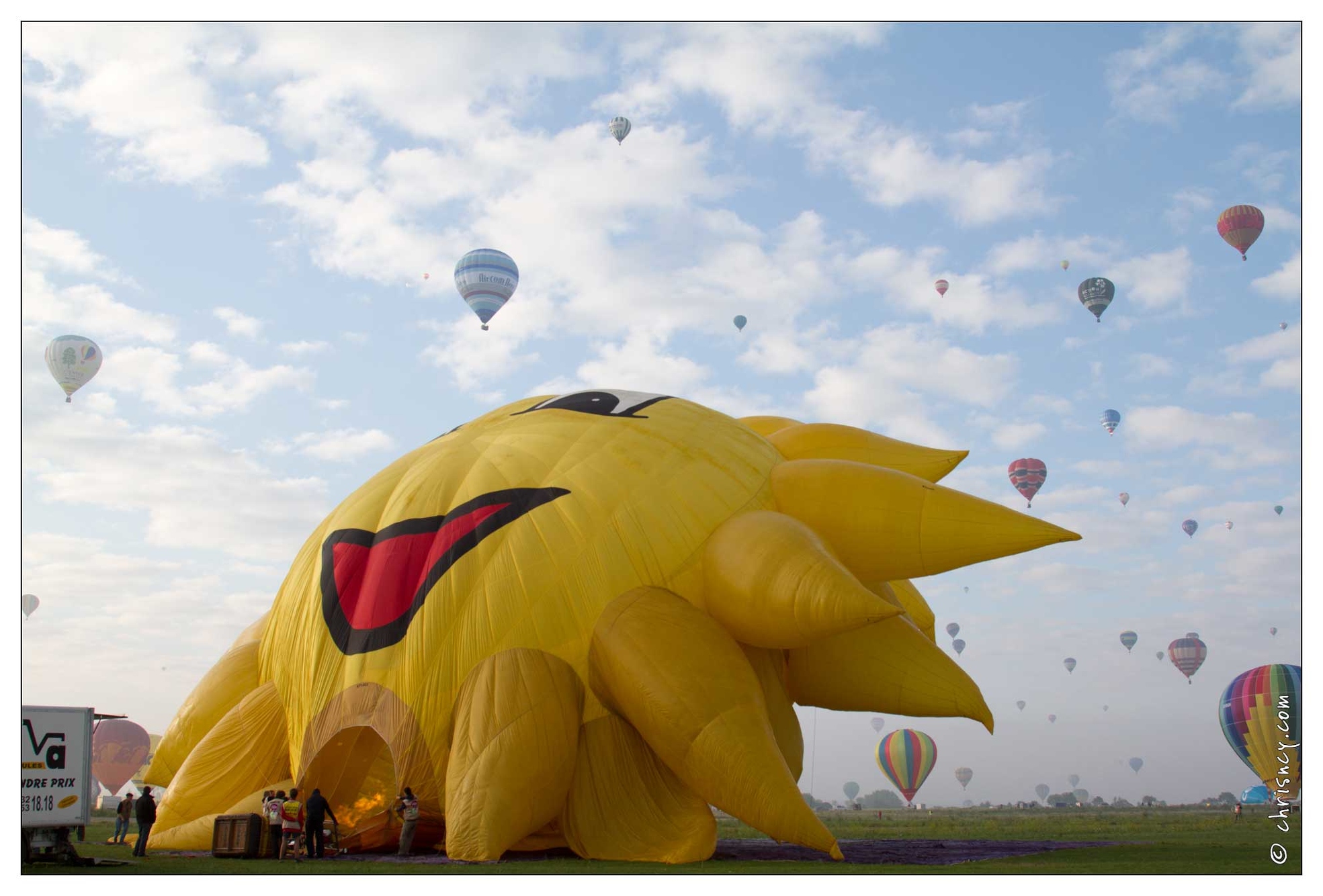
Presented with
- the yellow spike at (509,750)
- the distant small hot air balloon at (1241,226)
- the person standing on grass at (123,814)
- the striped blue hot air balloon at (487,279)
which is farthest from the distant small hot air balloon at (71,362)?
the distant small hot air balloon at (1241,226)

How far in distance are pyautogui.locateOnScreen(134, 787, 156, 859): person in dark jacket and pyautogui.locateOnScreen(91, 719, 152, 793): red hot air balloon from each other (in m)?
36.9

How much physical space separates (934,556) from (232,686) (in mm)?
10039

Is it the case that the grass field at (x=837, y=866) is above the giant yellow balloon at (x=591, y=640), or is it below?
below

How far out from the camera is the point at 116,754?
1902 inches

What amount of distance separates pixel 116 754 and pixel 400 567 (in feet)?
135

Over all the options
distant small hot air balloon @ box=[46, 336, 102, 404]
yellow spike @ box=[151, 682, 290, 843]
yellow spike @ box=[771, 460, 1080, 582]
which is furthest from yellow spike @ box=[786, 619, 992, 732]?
distant small hot air balloon @ box=[46, 336, 102, 404]

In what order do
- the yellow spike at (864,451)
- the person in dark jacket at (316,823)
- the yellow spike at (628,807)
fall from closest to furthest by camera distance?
the yellow spike at (628,807), the person in dark jacket at (316,823), the yellow spike at (864,451)

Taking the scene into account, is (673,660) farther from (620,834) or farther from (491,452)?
(491,452)

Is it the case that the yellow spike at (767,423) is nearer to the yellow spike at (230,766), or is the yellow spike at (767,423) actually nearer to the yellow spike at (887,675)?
the yellow spike at (887,675)

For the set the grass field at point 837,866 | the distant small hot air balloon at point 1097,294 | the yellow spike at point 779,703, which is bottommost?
the grass field at point 837,866

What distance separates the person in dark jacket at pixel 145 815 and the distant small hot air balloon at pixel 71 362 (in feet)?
89.1

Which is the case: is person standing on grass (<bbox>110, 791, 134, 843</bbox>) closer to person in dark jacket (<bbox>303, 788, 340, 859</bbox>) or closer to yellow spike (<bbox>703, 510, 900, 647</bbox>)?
person in dark jacket (<bbox>303, 788, 340, 859</bbox>)

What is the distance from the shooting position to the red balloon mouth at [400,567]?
46.1ft

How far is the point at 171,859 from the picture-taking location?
13.0 m
